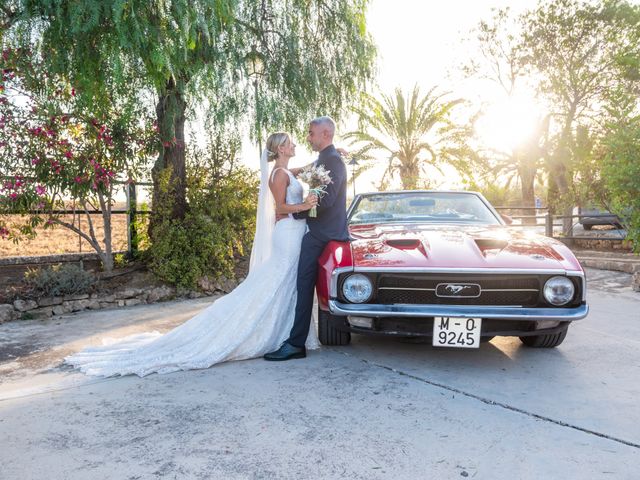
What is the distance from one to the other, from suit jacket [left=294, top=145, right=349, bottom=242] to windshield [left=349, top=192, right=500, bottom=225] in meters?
0.96

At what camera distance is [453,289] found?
11.1 feet

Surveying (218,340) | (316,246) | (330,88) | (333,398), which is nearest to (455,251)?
(316,246)

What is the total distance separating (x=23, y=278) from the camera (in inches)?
240

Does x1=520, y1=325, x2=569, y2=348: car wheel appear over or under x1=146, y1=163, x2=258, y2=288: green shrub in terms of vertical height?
under

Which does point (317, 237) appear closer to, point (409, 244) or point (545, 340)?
point (409, 244)

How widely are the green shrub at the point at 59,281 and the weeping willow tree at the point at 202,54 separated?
1.57 metres

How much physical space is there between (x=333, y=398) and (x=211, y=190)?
200 inches

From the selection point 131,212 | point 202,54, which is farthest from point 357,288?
point 131,212

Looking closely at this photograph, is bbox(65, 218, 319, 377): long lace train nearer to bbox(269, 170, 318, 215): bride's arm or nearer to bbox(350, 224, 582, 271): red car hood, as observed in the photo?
bbox(269, 170, 318, 215): bride's arm

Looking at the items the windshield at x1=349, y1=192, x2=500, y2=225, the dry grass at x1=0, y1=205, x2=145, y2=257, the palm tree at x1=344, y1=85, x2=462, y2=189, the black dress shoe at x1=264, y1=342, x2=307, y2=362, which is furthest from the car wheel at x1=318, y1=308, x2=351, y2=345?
the palm tree at x1=344, y1=85, x2=462, y2=189

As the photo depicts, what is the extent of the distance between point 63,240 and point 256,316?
416 centimetres

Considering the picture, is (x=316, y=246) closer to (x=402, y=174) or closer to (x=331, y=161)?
(x=331, y=161)

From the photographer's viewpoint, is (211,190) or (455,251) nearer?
(455,251)

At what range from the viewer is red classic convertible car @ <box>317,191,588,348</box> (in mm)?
3301
